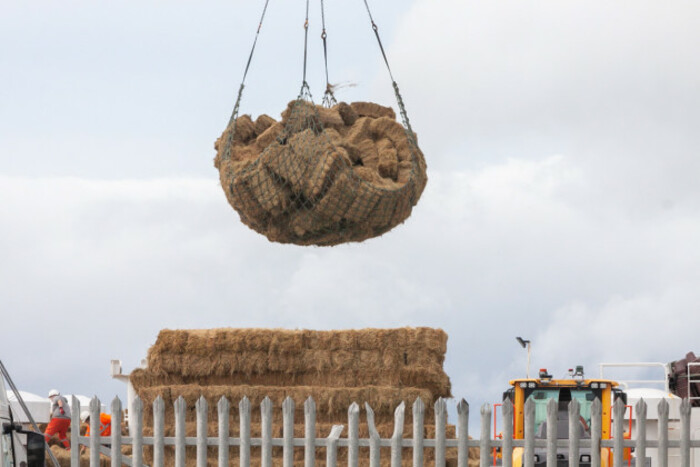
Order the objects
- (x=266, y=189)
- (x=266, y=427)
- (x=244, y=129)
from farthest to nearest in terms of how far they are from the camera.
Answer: (x=244, y=129) < (x=266, y=189) < (x=266, y=427)

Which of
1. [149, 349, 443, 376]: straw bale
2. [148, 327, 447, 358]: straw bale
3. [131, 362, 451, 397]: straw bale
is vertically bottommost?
[131, 362, 451, 397]: straw bale

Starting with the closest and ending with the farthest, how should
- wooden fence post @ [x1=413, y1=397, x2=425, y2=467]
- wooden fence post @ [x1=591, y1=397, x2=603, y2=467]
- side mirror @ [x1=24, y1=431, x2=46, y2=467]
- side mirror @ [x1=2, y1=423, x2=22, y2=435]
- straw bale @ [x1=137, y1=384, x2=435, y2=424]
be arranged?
1. side mirror @ [x1=24, y1=431, x2=46, y2=467]
2. side mirror @ [x1=2, y1=423, x2=22, y2=435]
3. wooden fence post @ [x1=591, y1=397, x2=603, y2=467]
4. wooden fence post @ [x1=413, y1=397, x2=425, y2=467]
5. straw bale @ [x1=137, y1=384, x2=435, y2=424]

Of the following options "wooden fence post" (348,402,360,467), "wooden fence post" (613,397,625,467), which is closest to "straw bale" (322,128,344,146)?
"wooden fence post" (348,402,360,467)

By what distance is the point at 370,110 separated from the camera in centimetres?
1290

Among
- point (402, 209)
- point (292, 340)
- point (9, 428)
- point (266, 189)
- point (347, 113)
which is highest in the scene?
point (347, 113)

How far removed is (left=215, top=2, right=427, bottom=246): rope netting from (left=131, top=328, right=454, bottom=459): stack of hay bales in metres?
1.26

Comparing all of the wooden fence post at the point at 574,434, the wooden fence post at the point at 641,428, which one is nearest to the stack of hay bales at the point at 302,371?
the wooden fence post at the point at 574,434

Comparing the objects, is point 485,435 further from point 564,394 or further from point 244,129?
point 244,129

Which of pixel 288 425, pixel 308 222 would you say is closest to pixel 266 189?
pixel 308 222

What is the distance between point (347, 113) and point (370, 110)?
0.41 meters

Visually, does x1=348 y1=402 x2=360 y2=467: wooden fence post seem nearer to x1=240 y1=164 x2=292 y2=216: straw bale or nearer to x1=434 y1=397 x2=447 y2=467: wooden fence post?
x1=434 y1=397 x2=447 y2=467: wooden fence post

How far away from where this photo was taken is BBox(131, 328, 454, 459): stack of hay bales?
12773 mm

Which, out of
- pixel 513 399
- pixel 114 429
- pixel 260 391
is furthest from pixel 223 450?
pixel 513 399

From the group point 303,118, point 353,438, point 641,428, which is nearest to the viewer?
point 641,428
